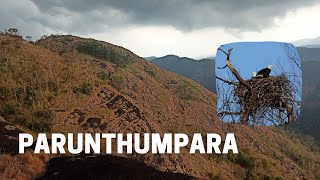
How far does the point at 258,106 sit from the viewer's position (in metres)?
4.51

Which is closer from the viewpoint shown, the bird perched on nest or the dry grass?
the bird perched on nest

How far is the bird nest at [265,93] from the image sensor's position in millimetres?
4441

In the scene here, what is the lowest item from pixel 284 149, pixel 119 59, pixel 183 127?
pixel 284 149

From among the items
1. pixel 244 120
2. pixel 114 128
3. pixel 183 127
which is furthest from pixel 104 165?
pixel 183 127

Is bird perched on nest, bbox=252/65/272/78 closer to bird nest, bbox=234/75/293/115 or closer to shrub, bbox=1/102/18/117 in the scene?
bird nest, bbox=234/75/293/115

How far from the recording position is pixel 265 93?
14.7ft

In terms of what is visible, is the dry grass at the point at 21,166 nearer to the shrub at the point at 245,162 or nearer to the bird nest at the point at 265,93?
the bird nest at the point at 265,93

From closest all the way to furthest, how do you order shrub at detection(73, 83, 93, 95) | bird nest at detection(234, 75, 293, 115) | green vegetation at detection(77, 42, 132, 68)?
bird nest at detection(234, 75, 293, 115)
shrub at detection(73, 83, 93, 95)
green vegetation at detection(77, 42, 132, 68)

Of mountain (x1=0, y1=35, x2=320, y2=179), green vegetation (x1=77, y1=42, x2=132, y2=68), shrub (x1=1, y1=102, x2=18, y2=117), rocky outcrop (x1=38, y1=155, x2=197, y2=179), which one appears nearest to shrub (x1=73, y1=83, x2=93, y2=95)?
mountain (x1=0, y1=35, x2=320, y2=179)

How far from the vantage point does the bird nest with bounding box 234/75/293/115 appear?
4441 mm

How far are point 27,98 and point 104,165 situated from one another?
2146cm

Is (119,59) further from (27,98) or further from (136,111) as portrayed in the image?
(27,98)

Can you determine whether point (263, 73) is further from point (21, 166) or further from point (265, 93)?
point (21, 166)

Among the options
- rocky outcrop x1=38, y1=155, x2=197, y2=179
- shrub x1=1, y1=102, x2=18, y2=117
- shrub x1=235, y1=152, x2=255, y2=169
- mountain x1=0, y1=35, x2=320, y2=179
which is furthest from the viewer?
shrub x1=235, y1=152, x2=255, y2=169
